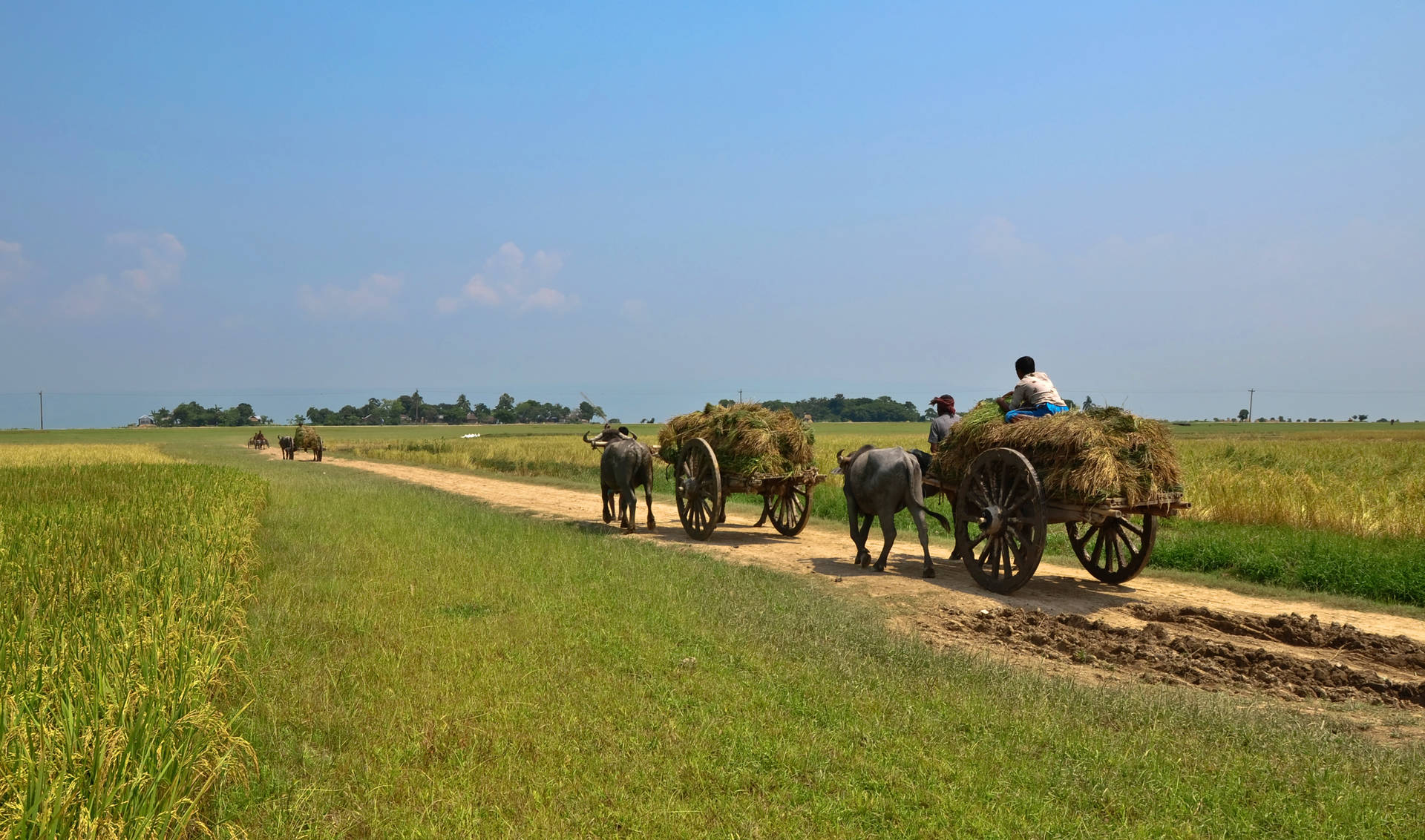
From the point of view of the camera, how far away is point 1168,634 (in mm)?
7465

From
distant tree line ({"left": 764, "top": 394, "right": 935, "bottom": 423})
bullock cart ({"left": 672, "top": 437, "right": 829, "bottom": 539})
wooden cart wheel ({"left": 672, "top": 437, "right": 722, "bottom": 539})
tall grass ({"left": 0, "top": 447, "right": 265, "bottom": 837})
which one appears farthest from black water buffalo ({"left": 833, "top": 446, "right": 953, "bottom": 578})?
distant tree line ({"left": 764, "top": 394, "right": 935, "bottom": 423})

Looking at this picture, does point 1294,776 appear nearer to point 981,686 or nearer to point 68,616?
point 981,686

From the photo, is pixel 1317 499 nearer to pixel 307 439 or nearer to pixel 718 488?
pixel 718 488

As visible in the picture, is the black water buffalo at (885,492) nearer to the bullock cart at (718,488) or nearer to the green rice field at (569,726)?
the bullock cart at (718,488)

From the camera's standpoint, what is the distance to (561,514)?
55.0ft

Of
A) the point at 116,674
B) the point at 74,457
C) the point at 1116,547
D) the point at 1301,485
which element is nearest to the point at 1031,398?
the point at 1116,547

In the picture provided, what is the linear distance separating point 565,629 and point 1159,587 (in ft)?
23.5

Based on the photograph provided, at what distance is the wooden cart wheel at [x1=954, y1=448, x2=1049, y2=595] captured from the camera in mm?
8438

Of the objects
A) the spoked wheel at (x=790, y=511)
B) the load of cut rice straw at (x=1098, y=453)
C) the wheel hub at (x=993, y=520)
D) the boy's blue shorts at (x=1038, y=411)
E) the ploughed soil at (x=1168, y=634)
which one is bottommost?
the ploughed soil at (x=1168, y=634)

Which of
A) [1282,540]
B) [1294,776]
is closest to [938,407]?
[1282,540]

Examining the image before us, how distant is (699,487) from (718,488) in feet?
2.53

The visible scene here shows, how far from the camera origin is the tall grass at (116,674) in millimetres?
2902

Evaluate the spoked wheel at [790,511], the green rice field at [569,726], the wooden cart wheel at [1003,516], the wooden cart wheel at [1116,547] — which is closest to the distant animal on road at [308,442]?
the spoked wheel at [790,511]

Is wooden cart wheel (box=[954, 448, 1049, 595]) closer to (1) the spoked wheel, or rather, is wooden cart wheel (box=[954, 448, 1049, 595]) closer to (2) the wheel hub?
(2) the wheel hub
